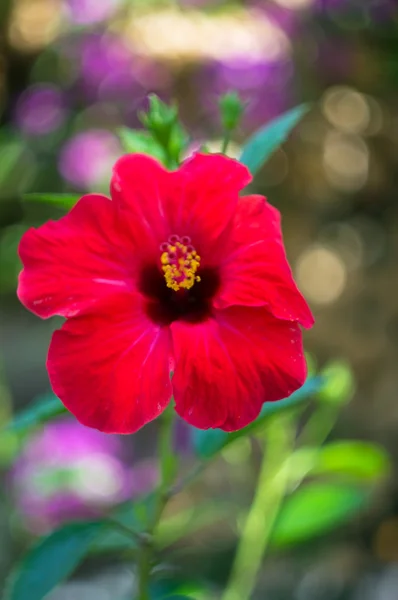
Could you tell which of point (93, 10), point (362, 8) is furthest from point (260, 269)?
point (93, 10)

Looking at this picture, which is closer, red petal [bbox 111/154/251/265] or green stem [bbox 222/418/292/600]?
red petal [bbox 111/154/251/265]

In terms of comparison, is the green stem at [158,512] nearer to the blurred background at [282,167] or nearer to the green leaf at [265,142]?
the green leaf at [265,142]

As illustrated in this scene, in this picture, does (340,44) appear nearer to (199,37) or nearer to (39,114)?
(199,37)

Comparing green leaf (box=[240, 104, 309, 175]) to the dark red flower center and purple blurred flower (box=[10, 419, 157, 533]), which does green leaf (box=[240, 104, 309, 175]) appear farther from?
purple blurred flower (box=[10, 419, 157, 533])

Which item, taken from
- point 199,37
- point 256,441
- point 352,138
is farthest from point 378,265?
point 199,37

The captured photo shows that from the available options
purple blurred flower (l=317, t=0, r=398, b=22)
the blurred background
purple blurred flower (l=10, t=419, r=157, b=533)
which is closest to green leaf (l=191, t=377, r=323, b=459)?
purple blurred flower (l=10, t=419, r=157, b=533)

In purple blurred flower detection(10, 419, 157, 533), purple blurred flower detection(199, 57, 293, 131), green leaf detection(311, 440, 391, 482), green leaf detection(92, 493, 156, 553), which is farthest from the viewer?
purple blurred flower detection(199, 57, 293, 131)
